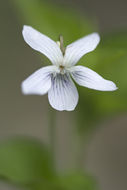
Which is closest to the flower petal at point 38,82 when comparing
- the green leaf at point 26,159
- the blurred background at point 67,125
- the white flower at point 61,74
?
the white flower at point 61,74

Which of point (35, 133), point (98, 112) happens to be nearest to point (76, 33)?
point (98, 112)

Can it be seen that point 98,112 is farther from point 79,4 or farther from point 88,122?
point 79,4

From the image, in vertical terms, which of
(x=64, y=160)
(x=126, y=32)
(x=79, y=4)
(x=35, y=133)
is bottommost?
(x=64, y=160)

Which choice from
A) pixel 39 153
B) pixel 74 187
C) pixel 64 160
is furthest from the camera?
pixel 64 160

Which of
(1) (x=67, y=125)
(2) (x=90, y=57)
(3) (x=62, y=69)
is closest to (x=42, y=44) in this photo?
(3) (x=62, y=69)

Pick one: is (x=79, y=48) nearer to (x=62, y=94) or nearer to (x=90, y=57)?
(x=62, y=94)

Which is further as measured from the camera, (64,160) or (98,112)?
(64,160)

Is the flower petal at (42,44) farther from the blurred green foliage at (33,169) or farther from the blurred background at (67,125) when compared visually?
the blurred green foliage at (33,169)
